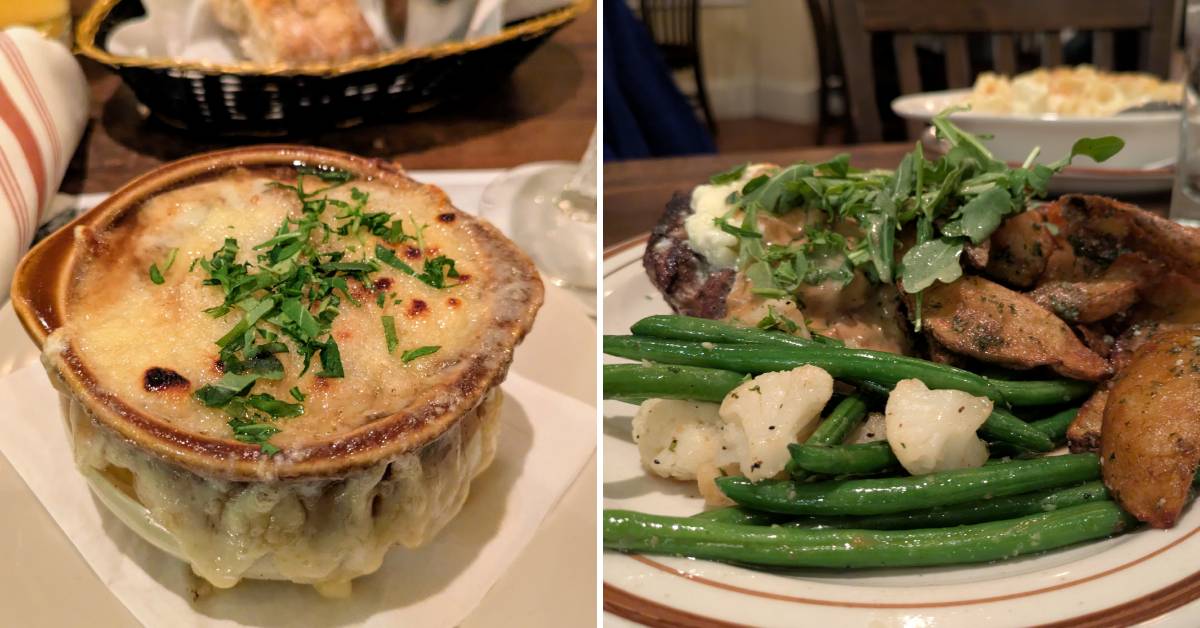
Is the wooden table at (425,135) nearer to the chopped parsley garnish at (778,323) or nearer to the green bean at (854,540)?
the chopped parsley garnish at (778,323)

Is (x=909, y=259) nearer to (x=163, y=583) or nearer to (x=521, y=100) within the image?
(x=163, y=583)

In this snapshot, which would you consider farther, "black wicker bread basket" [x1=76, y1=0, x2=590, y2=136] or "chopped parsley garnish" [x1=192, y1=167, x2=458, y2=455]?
"black wicker bread basket" [x1=76, y1=0, x2=590, y2=136]

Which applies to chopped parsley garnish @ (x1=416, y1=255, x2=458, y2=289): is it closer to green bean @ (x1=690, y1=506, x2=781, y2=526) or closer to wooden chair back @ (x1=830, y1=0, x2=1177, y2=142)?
green bean @ (x1=690, y1=506, x2=781, y2=526)

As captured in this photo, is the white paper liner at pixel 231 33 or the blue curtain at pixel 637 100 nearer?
the white paper liner at pixel 231 33

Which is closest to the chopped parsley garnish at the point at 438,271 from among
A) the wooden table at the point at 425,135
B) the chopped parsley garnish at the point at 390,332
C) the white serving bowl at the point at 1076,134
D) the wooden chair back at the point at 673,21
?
the chopped parsley garnish at the point at 390,332

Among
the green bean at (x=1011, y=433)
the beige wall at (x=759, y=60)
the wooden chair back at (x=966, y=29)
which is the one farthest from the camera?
the beige wall at (x=759, y=60)

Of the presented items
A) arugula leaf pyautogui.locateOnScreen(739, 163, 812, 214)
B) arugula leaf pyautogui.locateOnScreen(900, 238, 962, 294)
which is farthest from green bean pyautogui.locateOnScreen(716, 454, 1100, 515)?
arugula leaf pyautogui.locateOnScreen(739, 163, 812, 214)

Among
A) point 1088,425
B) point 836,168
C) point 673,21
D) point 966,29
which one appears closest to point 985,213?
point 836,168

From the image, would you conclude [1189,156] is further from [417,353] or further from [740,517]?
[417,353]
